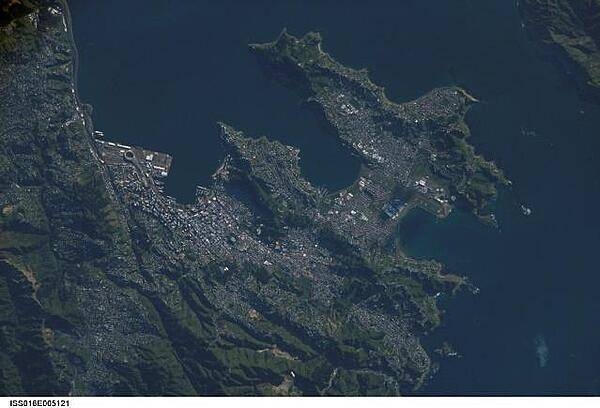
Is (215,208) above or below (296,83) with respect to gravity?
below

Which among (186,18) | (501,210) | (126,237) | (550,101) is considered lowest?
(126,237)

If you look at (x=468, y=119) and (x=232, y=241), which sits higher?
(x=468, y=119)

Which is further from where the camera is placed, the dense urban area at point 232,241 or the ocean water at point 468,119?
the ocean water at point 468,119

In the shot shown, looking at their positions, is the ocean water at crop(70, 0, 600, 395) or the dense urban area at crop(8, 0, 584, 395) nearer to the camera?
the dense urban area at crop(8, 0, 584, 395)

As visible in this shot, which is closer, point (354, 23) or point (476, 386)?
point (476, 386)

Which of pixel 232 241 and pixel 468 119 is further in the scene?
pixel 468 119

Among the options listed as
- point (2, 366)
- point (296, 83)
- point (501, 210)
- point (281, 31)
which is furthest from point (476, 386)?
point (2, 366)

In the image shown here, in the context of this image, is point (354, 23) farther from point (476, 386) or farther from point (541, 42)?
point (476, 386)
